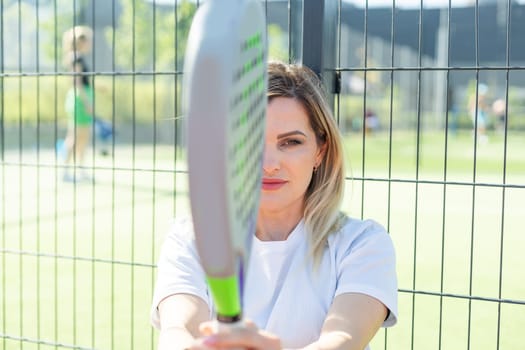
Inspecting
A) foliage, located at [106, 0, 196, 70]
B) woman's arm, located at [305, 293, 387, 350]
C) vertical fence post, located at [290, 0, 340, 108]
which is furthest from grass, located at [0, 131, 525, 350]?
foliage, located at [106, 0, 196, 70]

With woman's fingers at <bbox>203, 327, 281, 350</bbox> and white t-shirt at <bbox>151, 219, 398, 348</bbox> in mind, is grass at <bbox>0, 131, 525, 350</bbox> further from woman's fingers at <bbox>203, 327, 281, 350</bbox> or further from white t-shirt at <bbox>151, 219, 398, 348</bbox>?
woman's fingers at <bbox>203, 327, 281, 350</bbox>

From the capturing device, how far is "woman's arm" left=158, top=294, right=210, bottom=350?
1.48m

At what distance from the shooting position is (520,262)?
4.75m

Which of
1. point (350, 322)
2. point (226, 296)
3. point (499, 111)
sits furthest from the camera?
point (499, 111)

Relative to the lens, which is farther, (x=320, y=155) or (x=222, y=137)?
(x=320, y=155)

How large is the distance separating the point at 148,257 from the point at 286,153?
3.44 m

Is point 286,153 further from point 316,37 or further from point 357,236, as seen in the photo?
point 316,37

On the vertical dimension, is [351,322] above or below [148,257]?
above

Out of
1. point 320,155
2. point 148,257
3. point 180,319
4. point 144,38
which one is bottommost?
point 148,257

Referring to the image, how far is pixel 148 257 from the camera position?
4.93 metres

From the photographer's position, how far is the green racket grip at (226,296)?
33.1 inches

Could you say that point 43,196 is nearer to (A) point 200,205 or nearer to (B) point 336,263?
(B) point 336,263

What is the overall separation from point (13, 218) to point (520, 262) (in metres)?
4.03

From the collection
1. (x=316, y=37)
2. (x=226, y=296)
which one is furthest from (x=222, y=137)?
(x=316, y=37)
